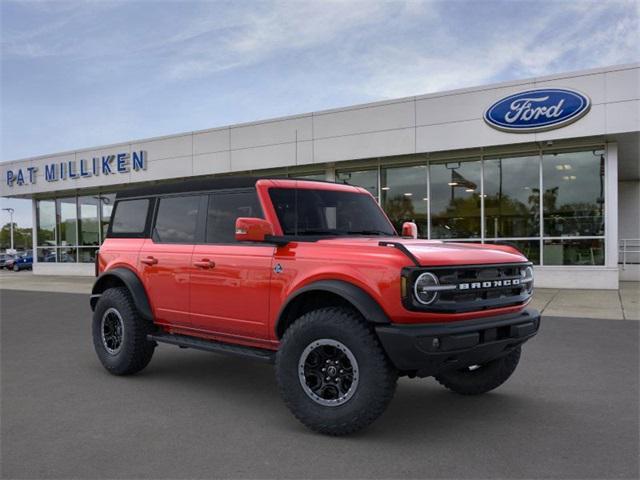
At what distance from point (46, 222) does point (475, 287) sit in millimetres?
27242

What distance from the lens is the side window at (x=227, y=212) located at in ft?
16.3

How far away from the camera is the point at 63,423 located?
4289 millimetres

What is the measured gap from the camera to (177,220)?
5.66 m

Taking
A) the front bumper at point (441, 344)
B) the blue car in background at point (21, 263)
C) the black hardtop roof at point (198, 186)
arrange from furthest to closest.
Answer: the blue car in background at point (21, 263) → the black hardtop roof at point (198, 186) → the front bumper at point (441, 344)

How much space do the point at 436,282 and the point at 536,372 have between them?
9.18ft

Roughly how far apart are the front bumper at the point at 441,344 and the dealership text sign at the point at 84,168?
19363mm

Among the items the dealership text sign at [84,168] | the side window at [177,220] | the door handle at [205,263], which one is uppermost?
the dealership text sign at [84,168]

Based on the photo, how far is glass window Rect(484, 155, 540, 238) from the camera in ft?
49.6

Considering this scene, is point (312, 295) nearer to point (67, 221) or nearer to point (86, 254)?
point (86, 254)

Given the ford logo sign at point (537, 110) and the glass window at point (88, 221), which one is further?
the glass window at point (88, 221)

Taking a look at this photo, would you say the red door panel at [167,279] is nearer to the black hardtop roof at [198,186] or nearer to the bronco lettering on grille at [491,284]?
the black hardtop roof at [198,186]

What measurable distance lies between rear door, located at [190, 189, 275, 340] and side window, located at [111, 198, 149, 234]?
110 cm

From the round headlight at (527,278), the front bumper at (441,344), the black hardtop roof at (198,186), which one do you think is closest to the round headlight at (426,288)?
the front bumper at (441,344)

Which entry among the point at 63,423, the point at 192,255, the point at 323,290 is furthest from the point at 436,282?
the point at 63,423
